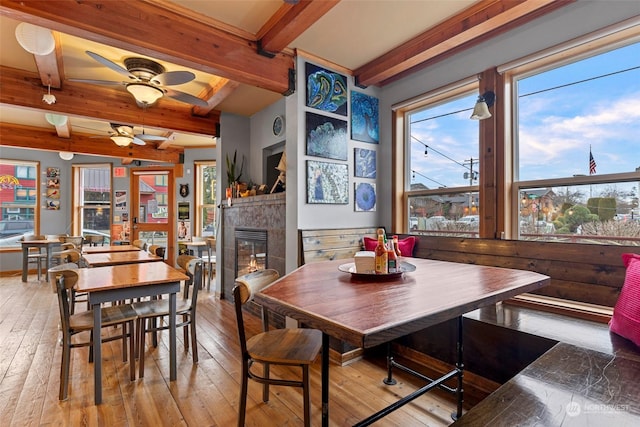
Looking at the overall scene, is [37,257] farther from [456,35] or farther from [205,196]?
[456,35]

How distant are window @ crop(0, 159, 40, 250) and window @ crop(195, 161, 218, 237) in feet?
11.0

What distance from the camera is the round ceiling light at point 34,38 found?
2340 millimetres

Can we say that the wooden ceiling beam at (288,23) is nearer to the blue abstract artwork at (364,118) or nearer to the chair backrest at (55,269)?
the blue abstract artwork at (364,118)

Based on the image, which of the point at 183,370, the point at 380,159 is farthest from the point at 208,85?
the point at 183,370

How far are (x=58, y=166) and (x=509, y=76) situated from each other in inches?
334

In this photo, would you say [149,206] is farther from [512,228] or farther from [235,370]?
[512,228]

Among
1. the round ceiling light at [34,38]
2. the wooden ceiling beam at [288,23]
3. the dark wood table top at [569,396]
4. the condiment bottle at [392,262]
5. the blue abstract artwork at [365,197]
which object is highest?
the wooden ceiling beam at [288,23]

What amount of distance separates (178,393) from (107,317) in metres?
0.76

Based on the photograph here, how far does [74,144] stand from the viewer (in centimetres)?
588

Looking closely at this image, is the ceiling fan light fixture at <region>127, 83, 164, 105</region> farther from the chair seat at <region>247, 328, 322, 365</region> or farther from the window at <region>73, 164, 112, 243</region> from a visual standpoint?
the window at <region>73, 164, 112, 243</region>

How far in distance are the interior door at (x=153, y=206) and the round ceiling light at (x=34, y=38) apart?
500cm

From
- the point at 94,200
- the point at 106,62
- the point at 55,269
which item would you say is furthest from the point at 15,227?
the point at 106,62

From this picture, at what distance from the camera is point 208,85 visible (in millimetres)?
3938
